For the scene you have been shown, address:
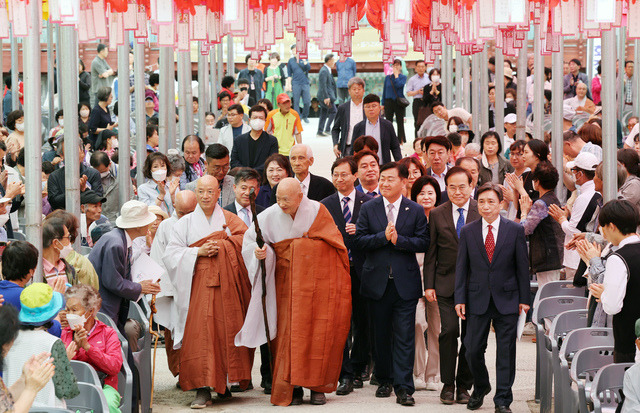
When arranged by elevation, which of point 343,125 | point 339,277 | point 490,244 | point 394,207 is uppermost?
point 343,125

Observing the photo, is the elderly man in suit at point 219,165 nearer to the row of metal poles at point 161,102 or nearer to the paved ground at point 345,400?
the row of metal poles at point 161,102

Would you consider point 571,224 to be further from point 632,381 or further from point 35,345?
point 35,345

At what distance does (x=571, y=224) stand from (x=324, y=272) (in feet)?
7.88

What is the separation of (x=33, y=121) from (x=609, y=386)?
159 inches

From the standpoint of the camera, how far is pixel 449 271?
792 centimetres

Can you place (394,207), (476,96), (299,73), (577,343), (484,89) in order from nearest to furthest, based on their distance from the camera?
(577,343), (394,207), (484,89), (476,96), (299,73)

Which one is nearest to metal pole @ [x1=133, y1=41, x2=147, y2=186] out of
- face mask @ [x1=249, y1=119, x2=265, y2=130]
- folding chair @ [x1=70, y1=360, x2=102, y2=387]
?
face mask @ [x1=249, y1=119, x2=265, y2=130]

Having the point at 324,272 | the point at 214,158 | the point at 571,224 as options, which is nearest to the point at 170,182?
the point at 214,158

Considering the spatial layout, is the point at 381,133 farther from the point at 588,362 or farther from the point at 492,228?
the point at 588,362

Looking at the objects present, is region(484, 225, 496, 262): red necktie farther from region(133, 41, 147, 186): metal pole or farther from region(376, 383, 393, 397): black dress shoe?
region(133, 41, 147, 186): metal pole

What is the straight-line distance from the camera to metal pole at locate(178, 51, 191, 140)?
14875mm

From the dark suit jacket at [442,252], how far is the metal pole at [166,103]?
5991 millimetres

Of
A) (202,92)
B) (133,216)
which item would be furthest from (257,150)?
(202,92)

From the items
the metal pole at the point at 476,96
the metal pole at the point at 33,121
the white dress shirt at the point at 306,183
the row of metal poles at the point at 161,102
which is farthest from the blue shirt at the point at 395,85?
the metal pole at the point at 33,121
